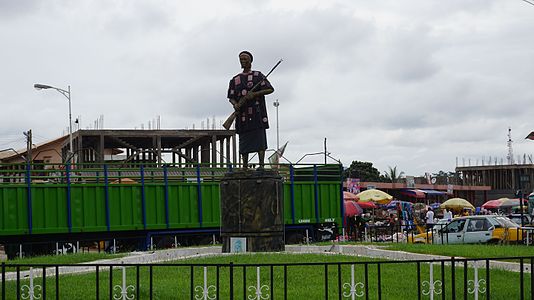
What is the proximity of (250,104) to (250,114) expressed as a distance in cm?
20

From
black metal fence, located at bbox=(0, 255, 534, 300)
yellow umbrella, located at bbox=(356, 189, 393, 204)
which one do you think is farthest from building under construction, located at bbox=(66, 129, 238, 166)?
black metal fence, located at bbox=(0, 255, 534, 300)

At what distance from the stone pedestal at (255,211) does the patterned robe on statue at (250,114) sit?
25.6 inches

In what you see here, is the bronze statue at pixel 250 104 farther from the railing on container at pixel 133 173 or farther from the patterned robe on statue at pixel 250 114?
the railing on container at pixel 133 173

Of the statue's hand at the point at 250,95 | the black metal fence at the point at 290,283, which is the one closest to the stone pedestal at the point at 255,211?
the statue's hand at the point at 250,95

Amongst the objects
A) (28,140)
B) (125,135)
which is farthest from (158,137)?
(28,140)

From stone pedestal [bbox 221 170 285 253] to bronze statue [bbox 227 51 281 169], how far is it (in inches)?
26.0

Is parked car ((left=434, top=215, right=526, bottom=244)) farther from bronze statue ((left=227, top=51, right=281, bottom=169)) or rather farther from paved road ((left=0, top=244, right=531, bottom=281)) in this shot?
bronze statue ((left=227, top=51, right=281, bottom=169))

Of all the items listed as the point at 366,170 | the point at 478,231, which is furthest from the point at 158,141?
the point at 366,170

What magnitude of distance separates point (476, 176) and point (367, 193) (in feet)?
187

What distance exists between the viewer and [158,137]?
4069 centimetres

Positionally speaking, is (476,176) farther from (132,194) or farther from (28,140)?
(132,194)

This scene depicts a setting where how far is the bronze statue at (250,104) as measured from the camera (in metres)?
14.9

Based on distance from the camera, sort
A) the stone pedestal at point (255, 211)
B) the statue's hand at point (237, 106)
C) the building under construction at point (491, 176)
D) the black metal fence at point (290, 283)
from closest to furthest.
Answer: the black metal fence at point (290, 283)
the stone pedestal at point (255, 211)
the statue's hand at point (237, 106)
the building under construction at point (491, 176)

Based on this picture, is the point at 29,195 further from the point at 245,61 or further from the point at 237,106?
the point at 245,61
